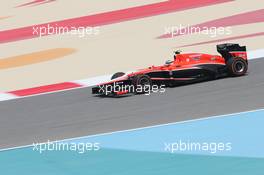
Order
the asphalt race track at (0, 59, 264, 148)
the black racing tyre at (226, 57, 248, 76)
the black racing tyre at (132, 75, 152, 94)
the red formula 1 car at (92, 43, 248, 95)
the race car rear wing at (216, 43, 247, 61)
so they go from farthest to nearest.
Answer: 1. the race car rear wing at (216, 43, 247, 61)
2. the black racing tyre at (226, 57, 248, 76)
3. the red formula 1 car at (92, 43, 248, 95)
4. the black racing tyre at (132, 75, 152, 94)
5. the asphalt race track at (0, 59, 264, 148)

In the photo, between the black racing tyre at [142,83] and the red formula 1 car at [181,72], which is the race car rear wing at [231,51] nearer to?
the red formula 1 car at [181,72]

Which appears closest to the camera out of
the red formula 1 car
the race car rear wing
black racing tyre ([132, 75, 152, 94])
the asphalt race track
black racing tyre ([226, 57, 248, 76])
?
the asphalt race track

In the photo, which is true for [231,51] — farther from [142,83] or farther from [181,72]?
[142,83]

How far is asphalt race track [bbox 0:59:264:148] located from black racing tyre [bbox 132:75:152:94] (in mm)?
160

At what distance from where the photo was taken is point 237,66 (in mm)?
15875

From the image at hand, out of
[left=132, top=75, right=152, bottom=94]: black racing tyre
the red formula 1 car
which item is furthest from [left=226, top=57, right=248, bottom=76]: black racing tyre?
[left=132, top=75, right=152, bottom=94]: black racing tyre

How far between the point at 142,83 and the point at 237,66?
2.07m

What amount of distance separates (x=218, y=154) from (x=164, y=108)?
3.38m

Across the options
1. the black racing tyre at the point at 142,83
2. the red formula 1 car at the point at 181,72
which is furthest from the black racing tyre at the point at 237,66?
the black racing tyre at the point at 142,83

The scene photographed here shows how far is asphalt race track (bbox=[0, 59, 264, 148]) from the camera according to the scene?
12.9m

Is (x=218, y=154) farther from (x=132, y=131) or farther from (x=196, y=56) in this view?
(x=196, y=56)

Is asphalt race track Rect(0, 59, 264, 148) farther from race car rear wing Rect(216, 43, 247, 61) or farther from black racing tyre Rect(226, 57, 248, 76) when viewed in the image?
race car rear wing Rect(216, 43, 247, 61)

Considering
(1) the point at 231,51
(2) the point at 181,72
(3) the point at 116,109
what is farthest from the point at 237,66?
(3) the point at 116,109

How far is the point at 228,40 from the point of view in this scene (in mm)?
21234
